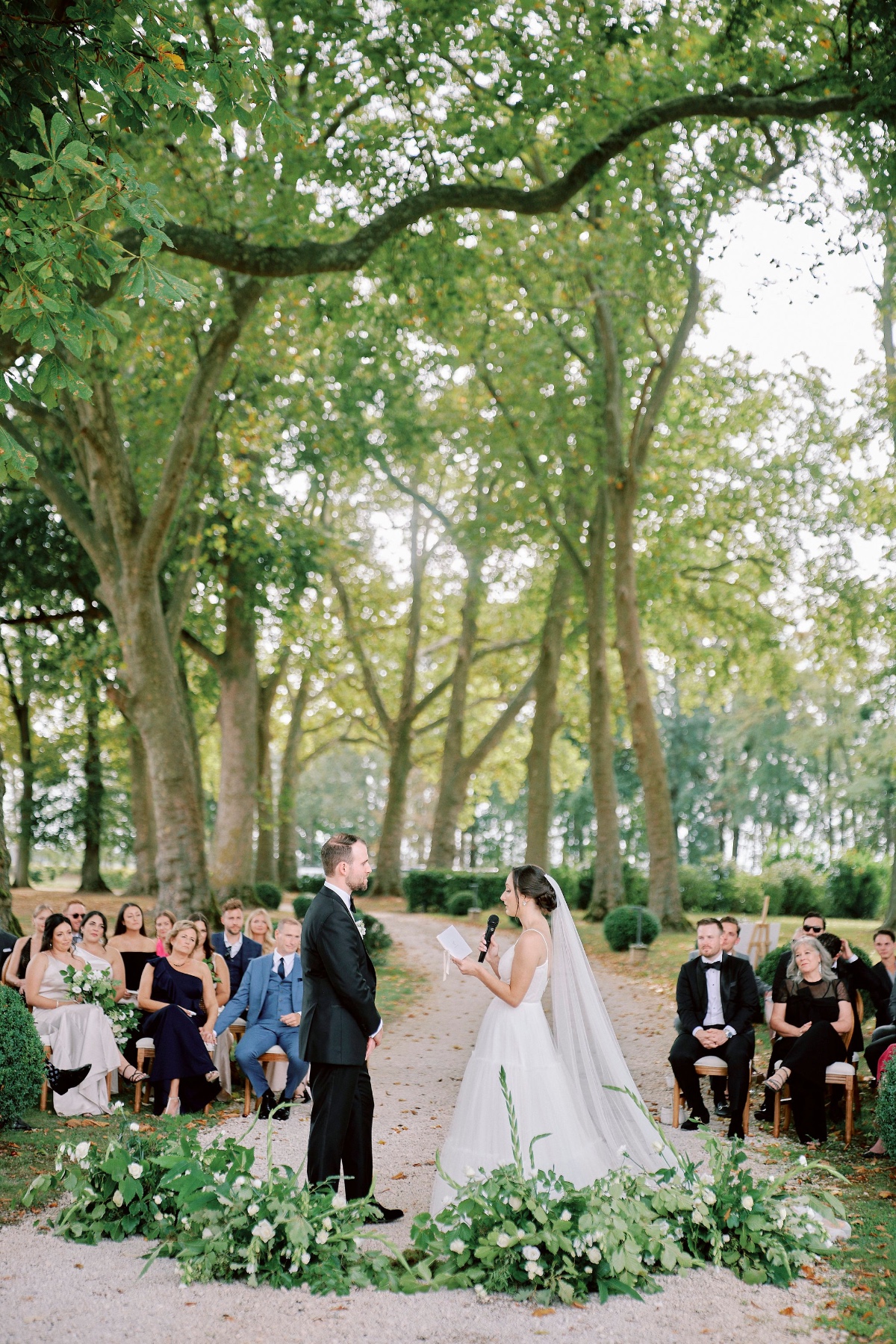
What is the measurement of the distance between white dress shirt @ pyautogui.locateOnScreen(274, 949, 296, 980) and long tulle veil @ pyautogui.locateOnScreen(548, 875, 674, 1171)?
3.19m

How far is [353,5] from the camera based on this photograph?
1244 centimetres

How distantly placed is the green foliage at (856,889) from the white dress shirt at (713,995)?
2142cm

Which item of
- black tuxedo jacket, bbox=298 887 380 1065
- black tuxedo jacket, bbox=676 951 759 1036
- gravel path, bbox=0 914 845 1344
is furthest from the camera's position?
black tuxedo jacket, bbox=676 951 759 1036

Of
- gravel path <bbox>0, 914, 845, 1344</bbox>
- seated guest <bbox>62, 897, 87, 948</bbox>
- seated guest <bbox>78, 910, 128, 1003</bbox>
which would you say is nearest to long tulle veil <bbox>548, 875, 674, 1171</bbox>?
gravel path <bbox>0, 914, 845, 1344</bbox>

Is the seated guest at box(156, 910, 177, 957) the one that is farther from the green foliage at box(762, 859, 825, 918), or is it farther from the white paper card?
the green foliage at box(762, 859, 825, 918)

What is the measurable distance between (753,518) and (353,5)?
17.0 meters

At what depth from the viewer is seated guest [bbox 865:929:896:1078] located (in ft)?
29.6

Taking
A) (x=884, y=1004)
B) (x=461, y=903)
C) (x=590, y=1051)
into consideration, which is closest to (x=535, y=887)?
(x=590, y=1051)

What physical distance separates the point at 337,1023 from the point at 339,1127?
54 cm

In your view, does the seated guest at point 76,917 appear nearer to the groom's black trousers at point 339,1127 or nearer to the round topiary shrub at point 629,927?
the groom's black trousers at point 339,1127

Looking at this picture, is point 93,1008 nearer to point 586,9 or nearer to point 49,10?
point 49,10

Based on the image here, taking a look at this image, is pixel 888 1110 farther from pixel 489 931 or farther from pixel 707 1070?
pixel 489 931

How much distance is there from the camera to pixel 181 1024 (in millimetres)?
8844

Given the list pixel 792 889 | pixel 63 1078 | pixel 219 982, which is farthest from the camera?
pixel 792 889
